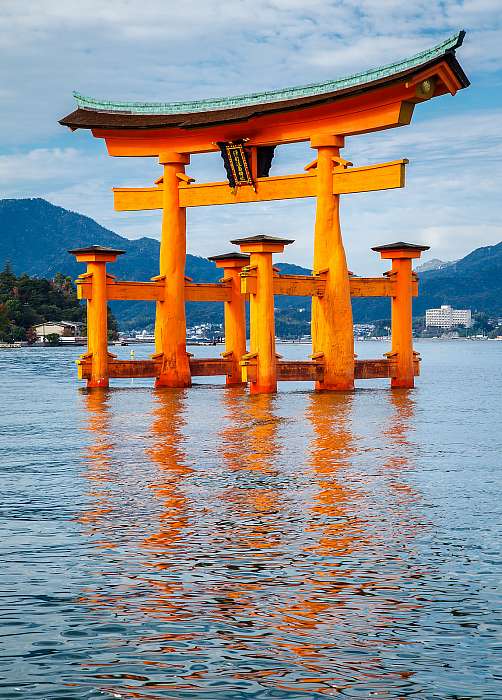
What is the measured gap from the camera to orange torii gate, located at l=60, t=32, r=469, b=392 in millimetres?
27344

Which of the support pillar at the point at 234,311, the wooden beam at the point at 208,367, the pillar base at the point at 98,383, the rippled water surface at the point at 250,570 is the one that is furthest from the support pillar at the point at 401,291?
the rippled water surface at the point at 250,570

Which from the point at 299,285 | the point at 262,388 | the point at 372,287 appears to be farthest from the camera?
the point at 372,287

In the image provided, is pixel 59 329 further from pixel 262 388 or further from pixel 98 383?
pixel 262 388

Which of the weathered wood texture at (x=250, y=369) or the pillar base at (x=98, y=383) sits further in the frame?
the pillar base at (x=98, y=383)

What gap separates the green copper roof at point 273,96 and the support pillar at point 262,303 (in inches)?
170

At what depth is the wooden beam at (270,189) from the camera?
26.7 m

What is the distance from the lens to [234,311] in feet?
113

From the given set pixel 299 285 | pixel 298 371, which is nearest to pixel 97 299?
pixel 299 285

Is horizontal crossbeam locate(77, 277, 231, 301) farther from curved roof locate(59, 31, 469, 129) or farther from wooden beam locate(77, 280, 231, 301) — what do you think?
curved roof locate(59, 31, 469, 129)

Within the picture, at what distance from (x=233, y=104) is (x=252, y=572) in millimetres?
24864

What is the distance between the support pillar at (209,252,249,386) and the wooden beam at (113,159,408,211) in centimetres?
330

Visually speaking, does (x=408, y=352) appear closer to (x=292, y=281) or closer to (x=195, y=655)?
(x=292, y=281)

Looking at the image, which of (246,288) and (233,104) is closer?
(246,288)

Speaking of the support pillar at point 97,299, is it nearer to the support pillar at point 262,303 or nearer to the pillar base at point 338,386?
the support pillar at point 262,303
